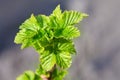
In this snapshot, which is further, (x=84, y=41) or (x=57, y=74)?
(x=84, y=41)

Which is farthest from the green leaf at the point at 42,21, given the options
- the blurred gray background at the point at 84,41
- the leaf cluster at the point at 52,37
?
the blurred gray background at the point at 84,41

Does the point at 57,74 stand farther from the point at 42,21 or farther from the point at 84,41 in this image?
the point at 84,41

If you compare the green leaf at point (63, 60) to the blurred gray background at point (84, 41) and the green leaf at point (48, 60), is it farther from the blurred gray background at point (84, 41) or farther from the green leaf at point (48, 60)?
the blurred gray background at point (84, 41)

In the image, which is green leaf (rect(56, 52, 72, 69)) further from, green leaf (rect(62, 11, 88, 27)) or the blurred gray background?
the blurred gray background

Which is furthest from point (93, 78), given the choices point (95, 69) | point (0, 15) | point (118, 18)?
point (0, 15)

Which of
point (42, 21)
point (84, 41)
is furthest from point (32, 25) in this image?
point (84, 41)

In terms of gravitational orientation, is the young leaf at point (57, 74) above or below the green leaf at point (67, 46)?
below

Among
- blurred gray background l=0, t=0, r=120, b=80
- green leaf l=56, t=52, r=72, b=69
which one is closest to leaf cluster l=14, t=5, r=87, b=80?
green leaf l=56, t=52, r=72, b=69

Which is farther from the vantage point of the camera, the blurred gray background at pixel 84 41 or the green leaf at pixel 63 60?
the blurred gray background at pixel 84 41

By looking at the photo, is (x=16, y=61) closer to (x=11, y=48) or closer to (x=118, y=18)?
(x=11, y=48)
